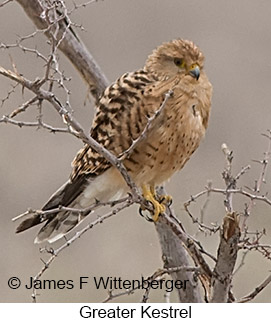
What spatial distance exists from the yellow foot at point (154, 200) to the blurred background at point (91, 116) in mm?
2154

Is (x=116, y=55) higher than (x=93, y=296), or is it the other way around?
(x=116, y=55)

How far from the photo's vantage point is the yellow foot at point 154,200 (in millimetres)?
2409

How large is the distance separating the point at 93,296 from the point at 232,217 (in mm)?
2797

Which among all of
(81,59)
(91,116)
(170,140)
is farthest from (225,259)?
(91,116)

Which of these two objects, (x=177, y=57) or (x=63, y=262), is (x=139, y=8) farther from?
(x=177, y=57)

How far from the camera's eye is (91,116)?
18.5 ft

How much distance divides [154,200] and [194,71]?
43 centimetres

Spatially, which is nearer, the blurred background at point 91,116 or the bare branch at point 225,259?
the bare branch at point 225,259

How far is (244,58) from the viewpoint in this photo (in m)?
6.32

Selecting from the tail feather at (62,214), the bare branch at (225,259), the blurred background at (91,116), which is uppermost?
the blurred background at (91,116)

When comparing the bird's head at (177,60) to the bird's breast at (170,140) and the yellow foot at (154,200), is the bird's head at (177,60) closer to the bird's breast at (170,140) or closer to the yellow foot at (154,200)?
the bird's breast at (170,140)

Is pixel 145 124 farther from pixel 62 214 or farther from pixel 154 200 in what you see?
pixel 62 214

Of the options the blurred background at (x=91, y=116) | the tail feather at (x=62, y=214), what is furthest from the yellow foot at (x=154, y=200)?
the blurred background at (x=91, y=116)
